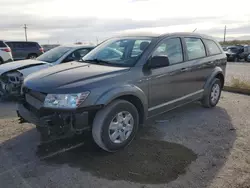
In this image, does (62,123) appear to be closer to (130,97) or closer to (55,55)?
(130,97)

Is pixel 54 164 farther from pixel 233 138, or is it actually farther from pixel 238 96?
pixel 238 96

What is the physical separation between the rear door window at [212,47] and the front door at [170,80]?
3.54 ft

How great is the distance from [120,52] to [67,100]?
1.58 metres

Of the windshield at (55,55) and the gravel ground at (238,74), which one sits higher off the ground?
the windshield at (55,55)

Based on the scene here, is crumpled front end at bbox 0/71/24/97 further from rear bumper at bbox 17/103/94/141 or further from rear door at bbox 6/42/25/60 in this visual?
rear door at bbox 6/42/25/60

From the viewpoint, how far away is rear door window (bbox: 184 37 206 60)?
199 inches

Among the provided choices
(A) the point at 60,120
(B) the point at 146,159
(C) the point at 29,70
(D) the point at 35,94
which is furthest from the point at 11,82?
(B) the point at 146,159

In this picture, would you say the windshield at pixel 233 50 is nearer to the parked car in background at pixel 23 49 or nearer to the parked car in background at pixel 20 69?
the parked car in background at pixel 23 49

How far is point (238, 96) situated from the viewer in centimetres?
727

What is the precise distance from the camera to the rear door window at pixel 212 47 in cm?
574

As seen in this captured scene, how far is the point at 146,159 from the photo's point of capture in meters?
3.56

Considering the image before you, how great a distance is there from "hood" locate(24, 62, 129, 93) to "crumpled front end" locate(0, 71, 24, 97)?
2.84 m

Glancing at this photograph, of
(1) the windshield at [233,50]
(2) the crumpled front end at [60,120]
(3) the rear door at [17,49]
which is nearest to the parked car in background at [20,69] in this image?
(2) the crumpled front end at [60,120]

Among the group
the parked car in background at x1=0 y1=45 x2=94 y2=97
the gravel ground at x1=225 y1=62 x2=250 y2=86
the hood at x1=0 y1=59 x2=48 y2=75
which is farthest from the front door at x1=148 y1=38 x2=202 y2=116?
the gravel ground at x1=225 y1=62 x2=250 y2=86
